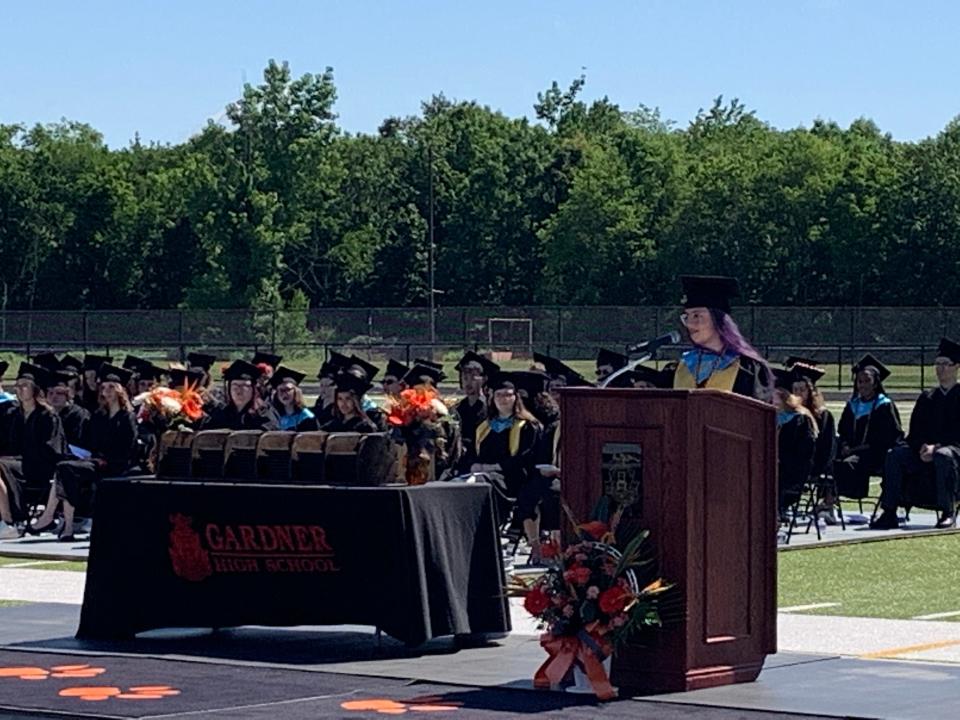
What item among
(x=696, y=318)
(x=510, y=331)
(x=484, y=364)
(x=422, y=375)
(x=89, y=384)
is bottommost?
(x=89, y=384)

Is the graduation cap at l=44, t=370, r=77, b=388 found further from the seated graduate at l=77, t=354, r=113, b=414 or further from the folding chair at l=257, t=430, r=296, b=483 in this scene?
the folding chair at l=257, t=430, r=296, b=483

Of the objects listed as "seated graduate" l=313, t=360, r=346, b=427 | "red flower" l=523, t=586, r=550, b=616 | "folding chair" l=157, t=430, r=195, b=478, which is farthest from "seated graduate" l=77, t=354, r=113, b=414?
"red flower" l=523, t=586, r=550, b=616

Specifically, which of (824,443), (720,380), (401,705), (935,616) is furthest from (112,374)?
(401,705)

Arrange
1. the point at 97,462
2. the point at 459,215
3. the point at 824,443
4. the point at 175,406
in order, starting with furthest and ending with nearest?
the point at 459,215, the point at 824,443, the point at 97,462, the point at 175,406

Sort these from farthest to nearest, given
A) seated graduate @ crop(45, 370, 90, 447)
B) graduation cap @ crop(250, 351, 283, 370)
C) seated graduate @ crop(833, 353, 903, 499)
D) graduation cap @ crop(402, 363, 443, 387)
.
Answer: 1. graduation cap @ crop(250, 351, 283, 370)
2. seated graduate @ crop(833, 353, 903, 499)
3. graduation cap @ crop(402, 363, 443, 387)
4. seated graduate @ crop(45, 370, 90, 447)

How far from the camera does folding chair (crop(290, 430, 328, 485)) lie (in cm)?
1175

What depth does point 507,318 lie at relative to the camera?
66.3m

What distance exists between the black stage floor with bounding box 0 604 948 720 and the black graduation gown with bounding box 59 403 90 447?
8499 mm

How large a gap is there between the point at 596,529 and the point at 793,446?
9.37 metres

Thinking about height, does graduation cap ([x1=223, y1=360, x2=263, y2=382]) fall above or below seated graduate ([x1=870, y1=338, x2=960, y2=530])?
above

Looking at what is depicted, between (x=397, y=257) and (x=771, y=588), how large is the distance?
87404 mm

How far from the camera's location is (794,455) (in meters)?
18.7

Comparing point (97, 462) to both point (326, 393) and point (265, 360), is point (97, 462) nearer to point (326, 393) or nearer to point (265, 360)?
point (326, 393)

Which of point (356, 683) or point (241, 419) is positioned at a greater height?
point (241, 419)
